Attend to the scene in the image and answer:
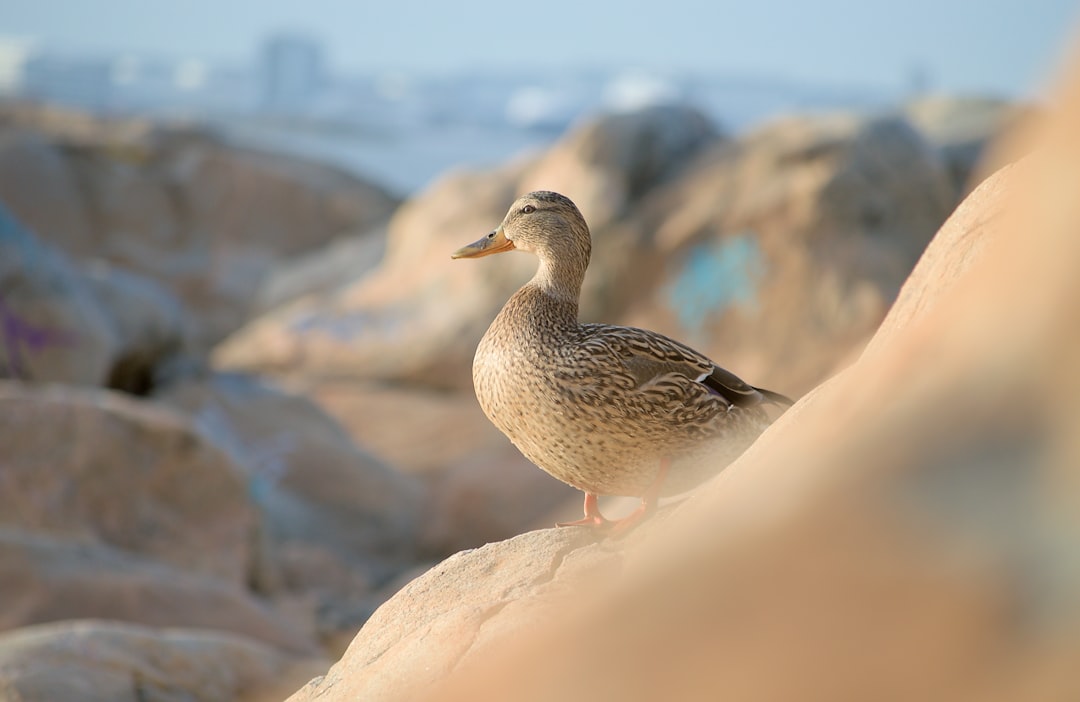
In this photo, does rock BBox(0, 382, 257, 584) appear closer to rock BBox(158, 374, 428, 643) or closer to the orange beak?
rock BBox(158, 374, 428, 643)

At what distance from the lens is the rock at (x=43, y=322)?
8414 mm

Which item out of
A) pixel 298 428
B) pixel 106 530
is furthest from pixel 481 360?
pixel 298 428

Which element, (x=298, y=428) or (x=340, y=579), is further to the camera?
(x=298, y=428)

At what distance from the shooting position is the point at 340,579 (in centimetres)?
801

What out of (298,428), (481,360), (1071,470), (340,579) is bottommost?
(340,579)

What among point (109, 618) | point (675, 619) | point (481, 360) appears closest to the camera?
point (675, 619)

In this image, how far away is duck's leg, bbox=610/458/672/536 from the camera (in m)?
2.78

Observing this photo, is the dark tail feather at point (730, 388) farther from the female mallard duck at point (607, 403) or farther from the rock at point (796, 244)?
the rock at point (796, 244)

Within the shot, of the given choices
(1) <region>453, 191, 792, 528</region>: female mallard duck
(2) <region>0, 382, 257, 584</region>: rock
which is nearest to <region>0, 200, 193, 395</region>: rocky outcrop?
(2) <region>0, 382, 257, 584</region>: rock

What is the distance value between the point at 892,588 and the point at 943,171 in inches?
407

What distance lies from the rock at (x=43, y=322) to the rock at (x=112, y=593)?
3239 mm

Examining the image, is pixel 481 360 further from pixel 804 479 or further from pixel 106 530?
pixel 106 530

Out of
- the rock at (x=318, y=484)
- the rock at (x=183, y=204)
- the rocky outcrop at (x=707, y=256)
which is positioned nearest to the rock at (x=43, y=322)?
the rock at (x=318, y=484)

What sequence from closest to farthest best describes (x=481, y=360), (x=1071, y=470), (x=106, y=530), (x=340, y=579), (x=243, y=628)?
(x=1071, y=470) → (x=481, y=360) → (x=243, y=628) → (x=106, y=530) → (x=340, y=579)
